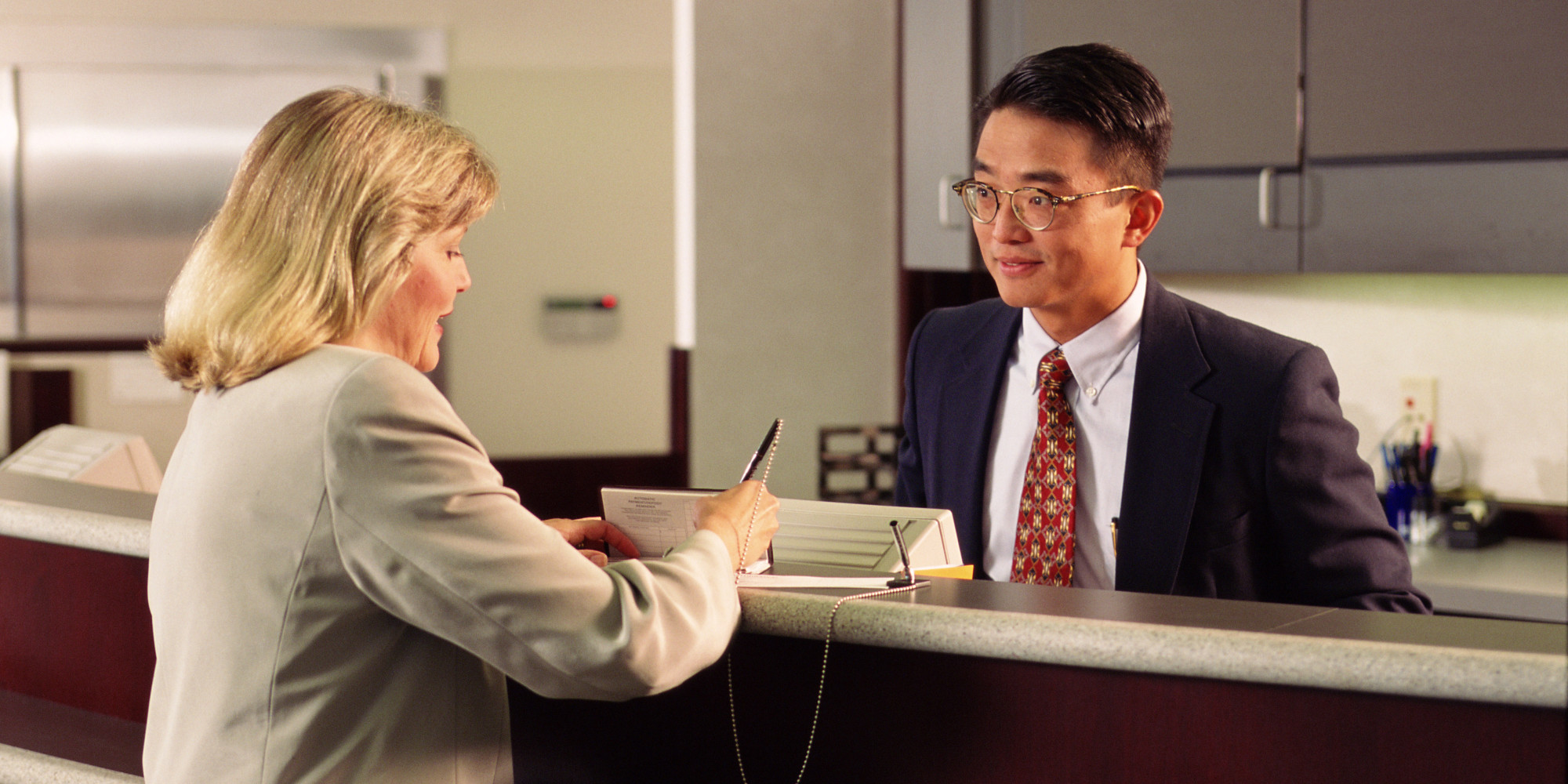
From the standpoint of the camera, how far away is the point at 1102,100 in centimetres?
160

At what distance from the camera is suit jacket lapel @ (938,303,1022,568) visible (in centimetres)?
176

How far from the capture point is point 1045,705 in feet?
4.03

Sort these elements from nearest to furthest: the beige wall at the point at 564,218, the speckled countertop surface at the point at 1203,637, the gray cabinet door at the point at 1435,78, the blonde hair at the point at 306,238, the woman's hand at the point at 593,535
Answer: the speckled countertop surface at the point at 1203,637, the blonde hair at the point at 306,238, the woman's hand at the point at 593,535, the gray cabinet door at the point at 1435,78, the beige wall at the point at 564,218

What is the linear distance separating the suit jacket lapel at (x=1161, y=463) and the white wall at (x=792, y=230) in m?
2.22

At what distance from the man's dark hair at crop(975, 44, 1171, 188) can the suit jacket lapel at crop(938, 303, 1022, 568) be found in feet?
0.94

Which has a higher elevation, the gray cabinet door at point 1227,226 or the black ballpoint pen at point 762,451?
the gray cabinet door at point 1227,226

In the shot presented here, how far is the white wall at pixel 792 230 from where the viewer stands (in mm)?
3771

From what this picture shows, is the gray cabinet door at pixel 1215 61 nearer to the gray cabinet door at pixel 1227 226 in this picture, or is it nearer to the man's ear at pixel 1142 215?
the gray cabinet door at pixel 1227 226

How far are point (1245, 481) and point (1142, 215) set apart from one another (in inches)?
12.9

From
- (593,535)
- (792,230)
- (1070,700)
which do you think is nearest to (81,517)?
(593,535)

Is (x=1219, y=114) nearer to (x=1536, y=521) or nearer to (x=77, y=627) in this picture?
(x=1536, y=521)

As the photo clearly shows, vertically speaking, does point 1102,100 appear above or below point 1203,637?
above

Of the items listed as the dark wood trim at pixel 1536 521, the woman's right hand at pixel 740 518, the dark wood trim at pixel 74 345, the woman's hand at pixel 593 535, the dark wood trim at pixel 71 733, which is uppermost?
the dark wood trim at pixel 74 345

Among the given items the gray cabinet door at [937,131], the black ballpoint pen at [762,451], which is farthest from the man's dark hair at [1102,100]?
the gray cabinet door at [937,131]
